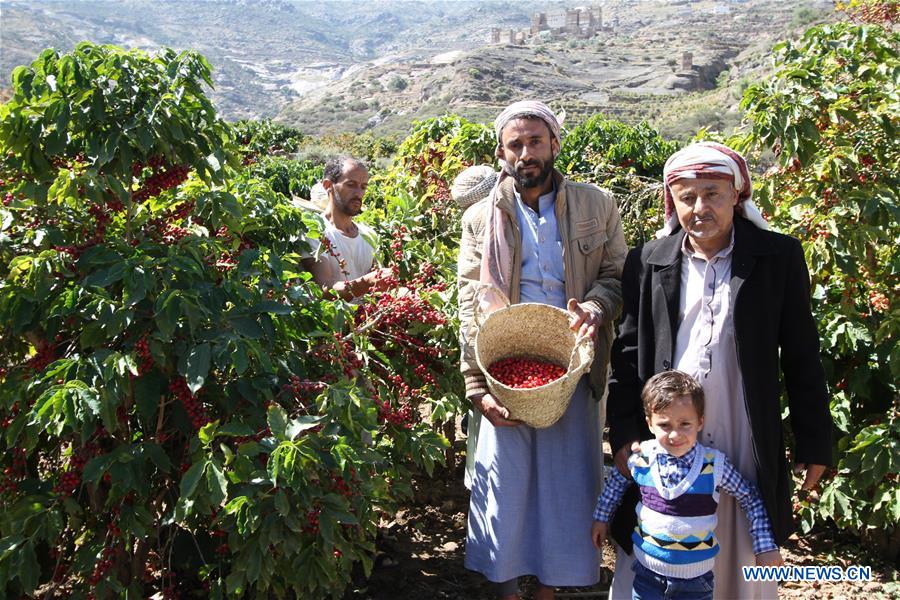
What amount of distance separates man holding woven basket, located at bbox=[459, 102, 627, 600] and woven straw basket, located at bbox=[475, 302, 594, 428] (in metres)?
0.09

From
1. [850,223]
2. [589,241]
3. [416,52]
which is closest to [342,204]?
[589,241]

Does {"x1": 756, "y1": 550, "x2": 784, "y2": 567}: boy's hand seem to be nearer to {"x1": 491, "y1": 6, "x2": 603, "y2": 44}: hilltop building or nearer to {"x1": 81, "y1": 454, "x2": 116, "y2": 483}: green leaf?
Result: {"x1": 81, "y1": 454, "x2": 116, "y2": 483}: green leaf

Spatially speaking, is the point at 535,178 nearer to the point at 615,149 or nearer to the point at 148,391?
the point at 148,391

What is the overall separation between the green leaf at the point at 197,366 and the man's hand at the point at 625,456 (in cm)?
127

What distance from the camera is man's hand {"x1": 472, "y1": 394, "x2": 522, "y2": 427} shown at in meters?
2.62

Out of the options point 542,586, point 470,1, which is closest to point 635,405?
point 542,586

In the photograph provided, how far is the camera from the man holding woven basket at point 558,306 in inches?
107

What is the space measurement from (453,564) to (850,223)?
2216mm

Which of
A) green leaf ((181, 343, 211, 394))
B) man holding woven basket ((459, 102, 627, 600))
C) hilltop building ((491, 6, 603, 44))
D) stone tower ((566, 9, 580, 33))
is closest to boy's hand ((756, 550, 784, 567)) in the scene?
man holding woven basket ((459, 102, 627, 600))

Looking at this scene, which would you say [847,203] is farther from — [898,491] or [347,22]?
[347,22]

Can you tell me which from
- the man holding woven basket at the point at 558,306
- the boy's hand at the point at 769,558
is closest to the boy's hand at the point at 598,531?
the man holding woven basket at the point at 558,306

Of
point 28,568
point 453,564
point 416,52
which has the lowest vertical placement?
point 453,564

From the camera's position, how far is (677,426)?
2244mm

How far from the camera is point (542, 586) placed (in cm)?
280
